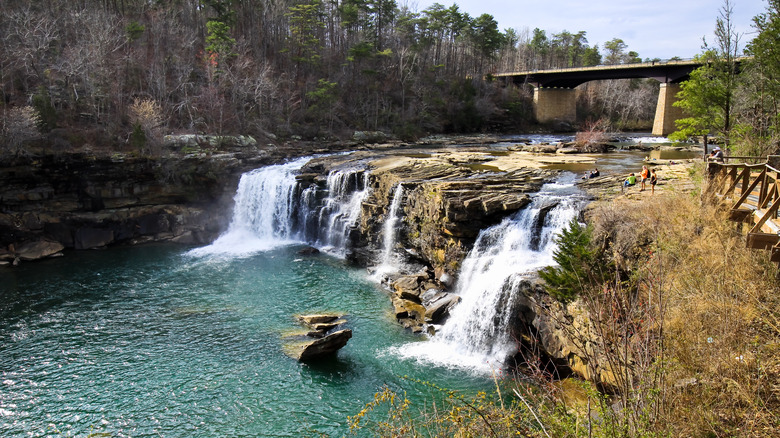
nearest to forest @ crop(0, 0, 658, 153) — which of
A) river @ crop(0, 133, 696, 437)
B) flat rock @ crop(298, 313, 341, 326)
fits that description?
river @ crop(0, 133, 696, 437)

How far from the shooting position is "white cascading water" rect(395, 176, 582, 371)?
52.7 ft

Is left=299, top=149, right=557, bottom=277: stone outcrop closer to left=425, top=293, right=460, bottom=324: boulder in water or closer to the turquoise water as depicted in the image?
left=425, top=293, right=460, bottom=324: boulder in water

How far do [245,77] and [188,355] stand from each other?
33.0 meters

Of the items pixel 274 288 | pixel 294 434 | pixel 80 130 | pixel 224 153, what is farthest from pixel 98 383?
pixel 80 130

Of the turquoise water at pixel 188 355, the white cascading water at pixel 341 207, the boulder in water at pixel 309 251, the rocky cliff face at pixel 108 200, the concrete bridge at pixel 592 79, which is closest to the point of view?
the turquoise water at pixel 188 355

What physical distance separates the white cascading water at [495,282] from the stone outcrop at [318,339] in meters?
2.10

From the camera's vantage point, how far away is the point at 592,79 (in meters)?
60.2

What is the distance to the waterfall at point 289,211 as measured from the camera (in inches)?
1118

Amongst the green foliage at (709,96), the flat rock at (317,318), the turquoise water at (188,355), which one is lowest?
the turquoise water at (188,355)

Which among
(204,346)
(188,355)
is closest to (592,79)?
(204,346)

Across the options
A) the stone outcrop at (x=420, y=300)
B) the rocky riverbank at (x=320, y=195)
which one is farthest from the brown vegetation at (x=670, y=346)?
the rocky riverbank at (x=320, y=195)

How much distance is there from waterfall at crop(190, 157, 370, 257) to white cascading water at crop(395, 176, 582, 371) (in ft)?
32.8

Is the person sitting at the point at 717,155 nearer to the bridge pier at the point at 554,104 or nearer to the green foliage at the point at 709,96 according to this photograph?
the green foliage at the point at 709,96

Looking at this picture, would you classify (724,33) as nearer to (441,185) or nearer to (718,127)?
(718,127)
